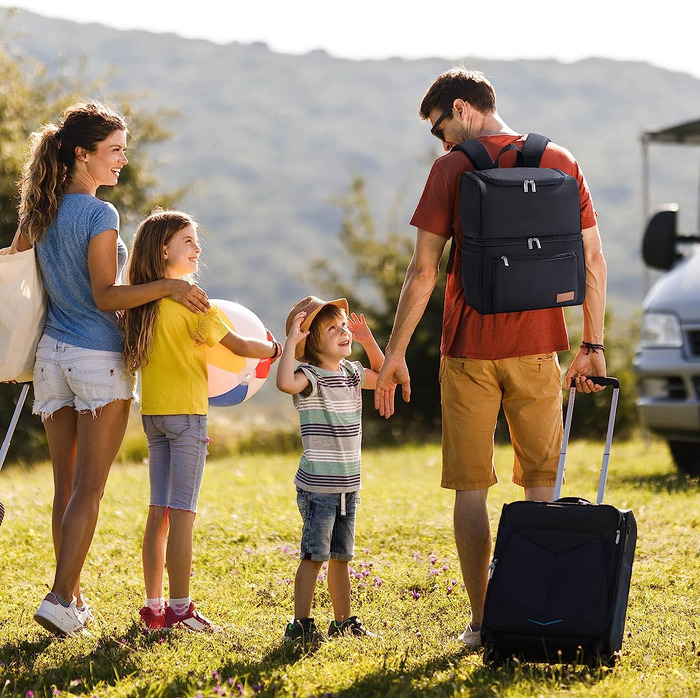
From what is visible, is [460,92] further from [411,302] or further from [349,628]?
[349,628]

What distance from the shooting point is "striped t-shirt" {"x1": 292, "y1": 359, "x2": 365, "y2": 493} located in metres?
4.62

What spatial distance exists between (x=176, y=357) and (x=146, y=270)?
1.30 feet

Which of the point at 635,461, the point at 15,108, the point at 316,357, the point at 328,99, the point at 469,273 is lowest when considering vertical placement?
the point at 635,461

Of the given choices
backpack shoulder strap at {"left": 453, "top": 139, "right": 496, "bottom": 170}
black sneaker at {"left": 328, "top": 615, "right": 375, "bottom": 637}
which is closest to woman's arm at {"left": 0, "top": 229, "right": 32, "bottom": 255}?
backpack shoulder strap at {"left": 453, "top": 139, "right": 496, "bottom": 170}

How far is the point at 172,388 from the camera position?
15.5 feet

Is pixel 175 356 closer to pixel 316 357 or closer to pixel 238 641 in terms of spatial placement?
pixel 316 357

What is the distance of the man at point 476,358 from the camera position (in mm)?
4500

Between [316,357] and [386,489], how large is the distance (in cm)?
390

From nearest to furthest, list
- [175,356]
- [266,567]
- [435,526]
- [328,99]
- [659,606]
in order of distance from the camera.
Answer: [175,356], [659,606], [266,567], [435,526], [328,99]

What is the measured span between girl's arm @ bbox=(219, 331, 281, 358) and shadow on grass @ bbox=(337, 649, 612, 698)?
1409mm

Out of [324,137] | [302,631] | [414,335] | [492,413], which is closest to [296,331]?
[492,413]

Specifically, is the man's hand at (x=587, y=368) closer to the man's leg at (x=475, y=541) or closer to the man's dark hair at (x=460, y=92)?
the man's leg at (x=475, y=541)

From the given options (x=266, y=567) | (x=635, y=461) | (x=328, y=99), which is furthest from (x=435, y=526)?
(x=328, y=99)

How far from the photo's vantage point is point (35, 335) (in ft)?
15.6
